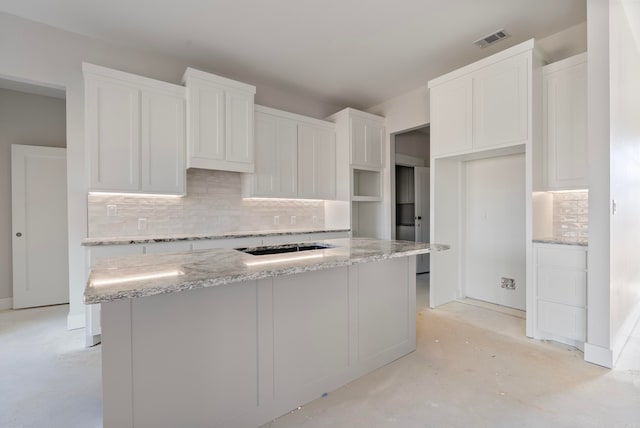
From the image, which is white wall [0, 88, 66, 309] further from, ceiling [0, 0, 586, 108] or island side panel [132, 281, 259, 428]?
island side panel [132, 281, 259, 428]

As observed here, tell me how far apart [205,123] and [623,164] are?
3997mm

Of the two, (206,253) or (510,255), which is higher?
(206,253)

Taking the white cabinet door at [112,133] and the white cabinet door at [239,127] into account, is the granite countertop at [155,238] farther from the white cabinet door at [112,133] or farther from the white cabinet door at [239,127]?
the white cabinet door at [239,127]

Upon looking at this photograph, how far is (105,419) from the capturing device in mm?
1278

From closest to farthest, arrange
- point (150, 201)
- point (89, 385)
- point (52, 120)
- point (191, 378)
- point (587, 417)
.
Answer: point (191, 378)
point (587, 417)
point (89, 385)
point (150, 201)
point (52, 120)

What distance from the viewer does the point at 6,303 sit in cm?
381

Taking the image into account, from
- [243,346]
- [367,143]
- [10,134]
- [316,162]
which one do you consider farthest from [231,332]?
[10,134]

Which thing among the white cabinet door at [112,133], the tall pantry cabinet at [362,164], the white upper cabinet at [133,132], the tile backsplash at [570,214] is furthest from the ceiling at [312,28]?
the tile backsplash at [570,214]

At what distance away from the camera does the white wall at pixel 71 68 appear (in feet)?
9.50

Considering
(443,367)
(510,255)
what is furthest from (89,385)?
(510,255)

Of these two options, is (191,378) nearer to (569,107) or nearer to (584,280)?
(584,280)

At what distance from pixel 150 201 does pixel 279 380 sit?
263cm

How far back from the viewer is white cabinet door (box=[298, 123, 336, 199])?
445cm

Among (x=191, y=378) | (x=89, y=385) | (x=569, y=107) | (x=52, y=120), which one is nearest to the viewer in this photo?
(x=191, y=378)
